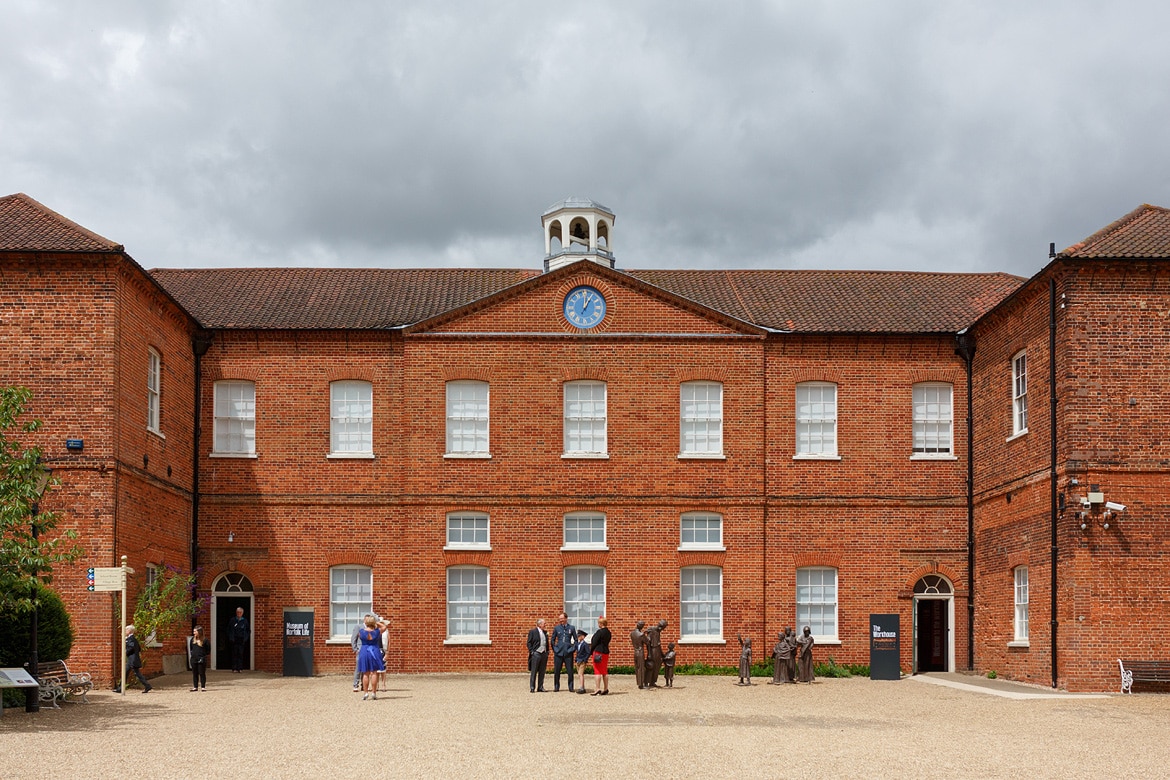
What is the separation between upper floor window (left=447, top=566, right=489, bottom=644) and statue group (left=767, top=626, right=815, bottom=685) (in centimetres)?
619

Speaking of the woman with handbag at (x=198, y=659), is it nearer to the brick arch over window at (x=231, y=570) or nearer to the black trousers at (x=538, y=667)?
the brick arch over window at (x=231, y=570)

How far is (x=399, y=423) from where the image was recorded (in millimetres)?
31797

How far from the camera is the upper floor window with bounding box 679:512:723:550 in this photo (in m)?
31.6

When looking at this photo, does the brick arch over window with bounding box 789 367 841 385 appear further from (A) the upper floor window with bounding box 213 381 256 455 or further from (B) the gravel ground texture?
(A) the upper floor window with bounding box 213 381 256 455

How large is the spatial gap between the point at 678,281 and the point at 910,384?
254 inches

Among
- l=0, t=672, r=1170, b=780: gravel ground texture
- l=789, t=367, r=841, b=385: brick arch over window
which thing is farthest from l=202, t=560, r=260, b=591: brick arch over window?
l=789, t=367, r=841, b=385: brick arch over window

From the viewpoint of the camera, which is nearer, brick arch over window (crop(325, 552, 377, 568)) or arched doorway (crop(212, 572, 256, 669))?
arched doorway (crop(212, 572, 256, 669))

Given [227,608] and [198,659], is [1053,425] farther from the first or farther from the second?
[227,608]

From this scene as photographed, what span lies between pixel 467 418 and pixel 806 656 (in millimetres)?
9249

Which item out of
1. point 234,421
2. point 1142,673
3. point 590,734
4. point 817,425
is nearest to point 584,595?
point 817,425

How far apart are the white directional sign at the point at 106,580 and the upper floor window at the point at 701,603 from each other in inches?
499

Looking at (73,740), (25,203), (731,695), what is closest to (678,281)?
(731,695)

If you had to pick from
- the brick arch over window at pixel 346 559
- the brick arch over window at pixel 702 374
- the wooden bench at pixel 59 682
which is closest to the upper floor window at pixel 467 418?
the brick arch over window at pixel 346 559

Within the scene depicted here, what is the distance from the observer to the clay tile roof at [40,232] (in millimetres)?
25406
